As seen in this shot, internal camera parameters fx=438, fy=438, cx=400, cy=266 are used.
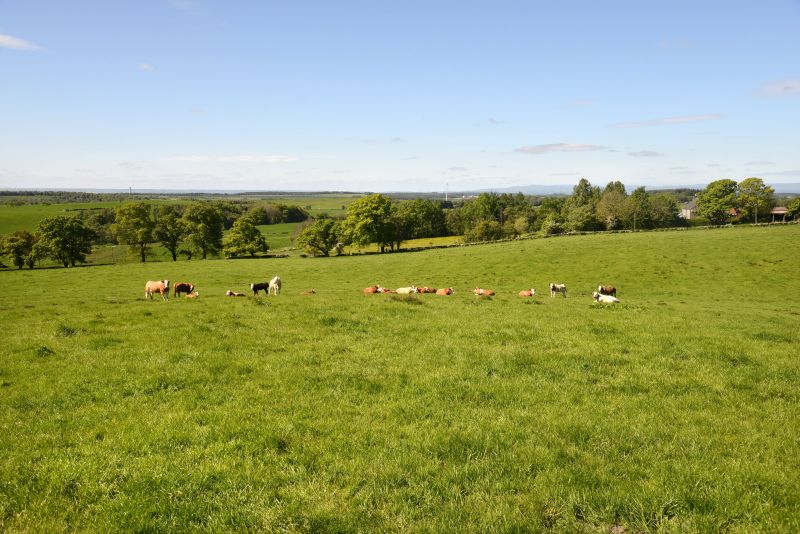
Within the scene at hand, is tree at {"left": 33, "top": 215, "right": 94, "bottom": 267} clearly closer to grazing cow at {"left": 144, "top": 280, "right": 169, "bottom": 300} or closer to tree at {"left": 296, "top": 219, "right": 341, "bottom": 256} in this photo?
tree at {"left": 296, "top": 219, "right": 341, "bottom": 256}

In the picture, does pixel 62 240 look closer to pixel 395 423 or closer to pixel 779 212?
pixel 395 423

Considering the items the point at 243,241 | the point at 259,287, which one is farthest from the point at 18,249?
the point at 259,287

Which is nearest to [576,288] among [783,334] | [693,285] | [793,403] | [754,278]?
[693,285]

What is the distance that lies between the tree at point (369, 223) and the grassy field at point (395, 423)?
212ft

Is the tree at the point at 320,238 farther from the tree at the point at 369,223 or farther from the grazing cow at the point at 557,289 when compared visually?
the grazing cow at the point at 557,289

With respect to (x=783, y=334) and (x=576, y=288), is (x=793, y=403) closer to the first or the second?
(x=783, y=334)

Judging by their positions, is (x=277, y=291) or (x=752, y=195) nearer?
(x=277, y=291)

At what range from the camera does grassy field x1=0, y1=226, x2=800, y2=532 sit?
602cm

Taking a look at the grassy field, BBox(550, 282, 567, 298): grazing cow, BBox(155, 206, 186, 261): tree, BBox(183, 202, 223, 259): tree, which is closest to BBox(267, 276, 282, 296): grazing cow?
the grassy field

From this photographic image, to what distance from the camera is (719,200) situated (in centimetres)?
11088

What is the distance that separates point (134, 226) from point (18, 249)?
17023 mm

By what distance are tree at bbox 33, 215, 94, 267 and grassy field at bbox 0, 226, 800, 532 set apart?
64217 mm

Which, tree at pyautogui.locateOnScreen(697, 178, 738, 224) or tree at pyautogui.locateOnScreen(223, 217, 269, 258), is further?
tree at pyautogui.locateOnScreen(697, 178, 738, 224)

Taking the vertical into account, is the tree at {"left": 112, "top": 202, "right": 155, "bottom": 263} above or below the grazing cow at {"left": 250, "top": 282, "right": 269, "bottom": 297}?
above
